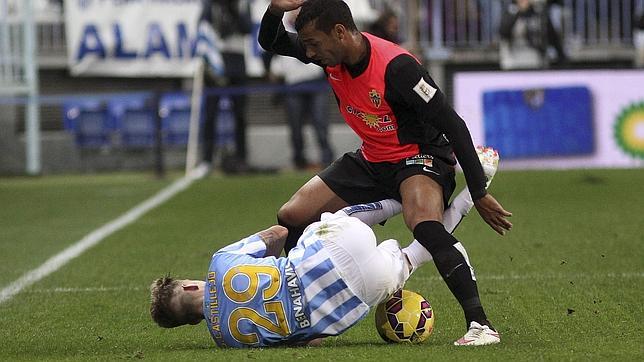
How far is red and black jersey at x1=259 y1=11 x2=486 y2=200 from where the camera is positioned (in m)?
6.81

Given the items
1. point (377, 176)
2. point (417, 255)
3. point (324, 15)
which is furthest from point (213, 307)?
point (324, 15)

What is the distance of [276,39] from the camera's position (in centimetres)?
777

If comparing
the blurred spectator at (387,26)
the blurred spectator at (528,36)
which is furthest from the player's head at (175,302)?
the blurred spectator at (528,36)

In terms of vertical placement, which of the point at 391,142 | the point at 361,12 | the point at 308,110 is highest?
the point at 391,142

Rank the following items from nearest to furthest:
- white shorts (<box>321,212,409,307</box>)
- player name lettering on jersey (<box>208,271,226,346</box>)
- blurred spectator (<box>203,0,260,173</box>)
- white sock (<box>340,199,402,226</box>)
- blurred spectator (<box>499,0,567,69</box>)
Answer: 1. white shorts (<box>321,212,409,307</box>)
2. player name lettering on jersey (<box>208,271,226,346</box>)
3. white sock (<box>340,199,402,226</box>)
4. blurred spectator (<box>203,0,260,173</box>)
5. blurred spectator (<box>499,0,567,69</box>)

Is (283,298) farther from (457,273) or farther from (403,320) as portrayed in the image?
(457,273)

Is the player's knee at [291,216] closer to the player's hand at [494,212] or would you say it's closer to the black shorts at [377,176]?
the black shorts at [377,176]

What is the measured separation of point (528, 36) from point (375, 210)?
40.8ft

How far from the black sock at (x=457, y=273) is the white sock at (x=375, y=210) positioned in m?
0.71

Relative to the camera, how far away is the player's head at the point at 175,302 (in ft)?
21.7

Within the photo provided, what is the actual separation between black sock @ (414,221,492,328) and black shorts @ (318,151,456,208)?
0.51 m

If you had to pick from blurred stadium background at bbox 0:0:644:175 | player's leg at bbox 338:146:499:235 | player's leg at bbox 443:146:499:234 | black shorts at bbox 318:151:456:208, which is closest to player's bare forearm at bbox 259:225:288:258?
player's leg at bbox 338:146:499:235

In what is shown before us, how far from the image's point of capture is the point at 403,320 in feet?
22.0

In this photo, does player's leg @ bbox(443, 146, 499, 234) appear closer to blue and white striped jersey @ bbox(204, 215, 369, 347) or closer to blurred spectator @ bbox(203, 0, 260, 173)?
blue and white striped jersey @ bbox(204, 215, 369, 347)
